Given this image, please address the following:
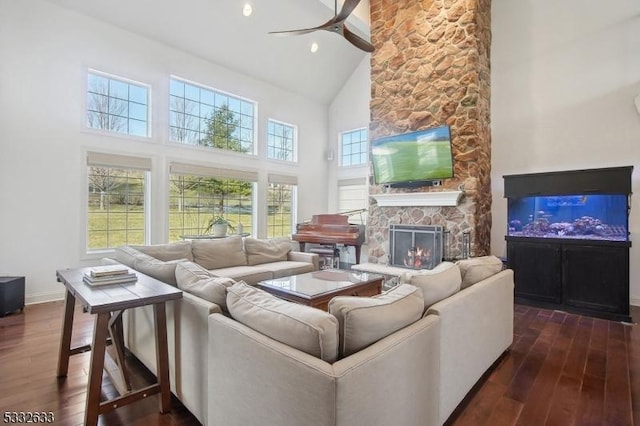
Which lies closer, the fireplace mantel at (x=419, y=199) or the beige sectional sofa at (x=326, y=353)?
the beige sectional sofa at (x=326, y=353)

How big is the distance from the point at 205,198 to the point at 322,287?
3658mm

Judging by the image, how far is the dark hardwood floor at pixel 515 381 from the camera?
1.88m

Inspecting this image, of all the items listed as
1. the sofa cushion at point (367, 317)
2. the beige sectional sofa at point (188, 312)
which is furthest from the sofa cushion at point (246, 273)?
the sofa cushion at point (367, 317)

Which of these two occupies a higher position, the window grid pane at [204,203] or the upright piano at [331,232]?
the window grid pane at [204,203]

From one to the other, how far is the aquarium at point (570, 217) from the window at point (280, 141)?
443 centimetres

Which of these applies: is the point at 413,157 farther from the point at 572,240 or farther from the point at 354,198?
the point at 354,198

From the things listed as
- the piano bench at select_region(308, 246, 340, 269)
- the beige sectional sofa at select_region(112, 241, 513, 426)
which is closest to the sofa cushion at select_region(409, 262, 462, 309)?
the beige sectional sofa at select_region(112, 241, 513, 426)

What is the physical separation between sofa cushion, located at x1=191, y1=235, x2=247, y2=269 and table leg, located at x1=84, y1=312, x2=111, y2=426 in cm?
226

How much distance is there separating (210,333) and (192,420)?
67cm

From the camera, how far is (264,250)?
14.8ft

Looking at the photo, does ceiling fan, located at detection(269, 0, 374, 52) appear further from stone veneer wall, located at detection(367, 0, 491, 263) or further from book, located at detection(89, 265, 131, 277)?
book, located at detection(89, 265, 131, 277)

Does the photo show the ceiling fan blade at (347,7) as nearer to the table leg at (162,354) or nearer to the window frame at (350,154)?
the table leg at (162,354)

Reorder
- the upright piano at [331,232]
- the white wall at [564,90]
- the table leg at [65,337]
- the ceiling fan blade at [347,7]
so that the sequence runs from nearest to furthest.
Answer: the table leg at [65,337] < the ceiling fan blade at [347,7] < the white wall at [564,90] < the upright piano at [331,232]

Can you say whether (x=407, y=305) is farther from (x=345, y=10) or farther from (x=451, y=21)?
(x=451, y=21)
